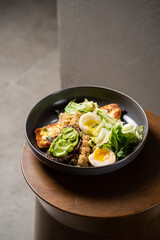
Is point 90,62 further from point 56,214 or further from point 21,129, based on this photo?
point 56,214

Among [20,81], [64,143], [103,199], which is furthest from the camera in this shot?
[20,81]

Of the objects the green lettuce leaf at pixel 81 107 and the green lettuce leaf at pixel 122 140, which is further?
the green lettuce leaf at pixel 81 107

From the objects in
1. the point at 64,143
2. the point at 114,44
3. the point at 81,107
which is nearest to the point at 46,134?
the point at 64,143

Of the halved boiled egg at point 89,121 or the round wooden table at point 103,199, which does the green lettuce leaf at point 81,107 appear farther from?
the round wooden table at point 103,199

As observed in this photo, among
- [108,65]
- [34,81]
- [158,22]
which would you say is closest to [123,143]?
[158,22]

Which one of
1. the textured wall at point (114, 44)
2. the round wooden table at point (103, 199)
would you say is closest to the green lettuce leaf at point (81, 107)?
the round wooden table at point (103, 199)

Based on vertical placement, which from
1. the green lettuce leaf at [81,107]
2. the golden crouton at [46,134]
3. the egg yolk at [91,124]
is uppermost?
the green lettuce leaf at [81,107]

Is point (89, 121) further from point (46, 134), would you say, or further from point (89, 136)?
point (46, 134)
